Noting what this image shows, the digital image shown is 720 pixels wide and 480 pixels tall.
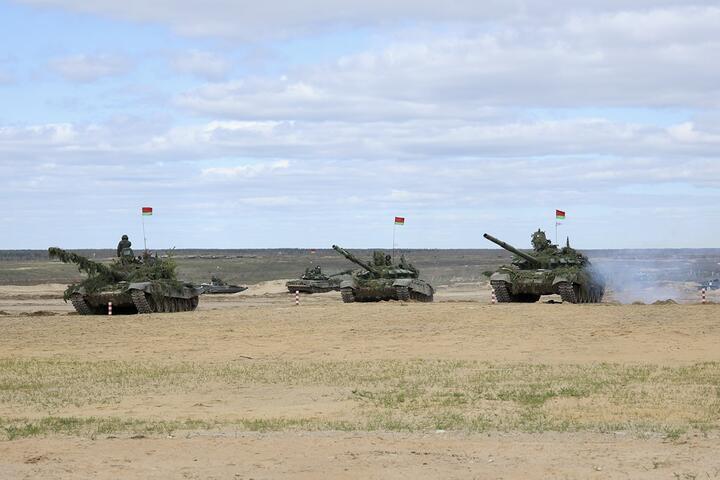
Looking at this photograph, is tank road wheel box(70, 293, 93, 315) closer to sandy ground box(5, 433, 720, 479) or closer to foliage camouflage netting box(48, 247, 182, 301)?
foliage camouflage netting box(48, 247, 182, 301)

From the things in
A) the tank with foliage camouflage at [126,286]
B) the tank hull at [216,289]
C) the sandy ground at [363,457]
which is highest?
the tank with foliage camouflage at [126,286]

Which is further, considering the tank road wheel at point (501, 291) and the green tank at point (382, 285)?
the green tank at point (382, 285)

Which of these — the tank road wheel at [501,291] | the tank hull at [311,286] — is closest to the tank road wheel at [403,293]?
the tank road wheel at [501,291]

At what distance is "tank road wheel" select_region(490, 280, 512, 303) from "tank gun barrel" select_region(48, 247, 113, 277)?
12.1m

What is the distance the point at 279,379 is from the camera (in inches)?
738

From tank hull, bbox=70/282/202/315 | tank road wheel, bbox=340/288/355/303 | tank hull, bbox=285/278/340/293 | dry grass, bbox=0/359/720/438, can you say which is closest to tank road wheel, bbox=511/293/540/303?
tank road wheel, bbox=340/288/355/303

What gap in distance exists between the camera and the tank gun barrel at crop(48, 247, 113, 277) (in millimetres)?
36625

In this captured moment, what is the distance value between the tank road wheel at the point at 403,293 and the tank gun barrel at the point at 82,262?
941cm

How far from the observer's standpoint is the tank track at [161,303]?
3634cm

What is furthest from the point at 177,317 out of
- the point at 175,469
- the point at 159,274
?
the point at 175,469

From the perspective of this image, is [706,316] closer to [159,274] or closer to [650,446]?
[159,274]

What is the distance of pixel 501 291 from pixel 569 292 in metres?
2.49

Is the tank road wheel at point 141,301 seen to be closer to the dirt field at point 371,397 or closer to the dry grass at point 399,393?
the dirt field at point 371,397


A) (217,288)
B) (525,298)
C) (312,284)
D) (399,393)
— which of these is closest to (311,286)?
(312,284)
